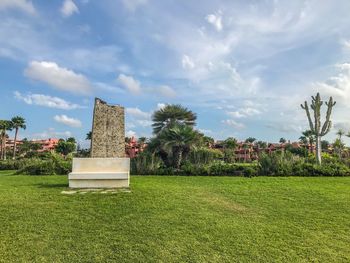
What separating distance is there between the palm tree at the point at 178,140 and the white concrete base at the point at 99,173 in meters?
7.45

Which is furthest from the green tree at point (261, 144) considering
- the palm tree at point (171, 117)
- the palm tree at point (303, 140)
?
the palm tree at point (171, 117)

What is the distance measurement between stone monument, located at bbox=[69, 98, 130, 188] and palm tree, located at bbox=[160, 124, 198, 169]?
22.1ft

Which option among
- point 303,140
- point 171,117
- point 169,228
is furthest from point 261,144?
point 169,228

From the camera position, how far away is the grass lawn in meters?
4.14

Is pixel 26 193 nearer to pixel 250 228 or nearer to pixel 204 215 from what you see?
pixel 204 215

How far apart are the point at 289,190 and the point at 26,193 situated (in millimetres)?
6976

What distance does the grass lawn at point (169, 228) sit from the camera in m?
4.14

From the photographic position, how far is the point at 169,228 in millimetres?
5094

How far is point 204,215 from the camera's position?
5.97 metres

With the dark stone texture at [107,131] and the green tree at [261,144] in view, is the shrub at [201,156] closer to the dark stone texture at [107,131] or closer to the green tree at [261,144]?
the dark stone texture at [107,131]

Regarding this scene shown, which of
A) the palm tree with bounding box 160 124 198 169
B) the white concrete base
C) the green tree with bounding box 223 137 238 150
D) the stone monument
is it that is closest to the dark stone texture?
the stone monument

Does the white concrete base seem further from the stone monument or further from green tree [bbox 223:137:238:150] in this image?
green tree [bbox 223:137:238:150]

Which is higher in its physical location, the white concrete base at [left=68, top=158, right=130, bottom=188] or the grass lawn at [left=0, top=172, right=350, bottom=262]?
the white concrete base at [left=68, top=158, right=130, bottom=188]

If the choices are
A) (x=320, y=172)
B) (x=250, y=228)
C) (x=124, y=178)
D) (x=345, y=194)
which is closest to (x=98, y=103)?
(x=124, y=178)
